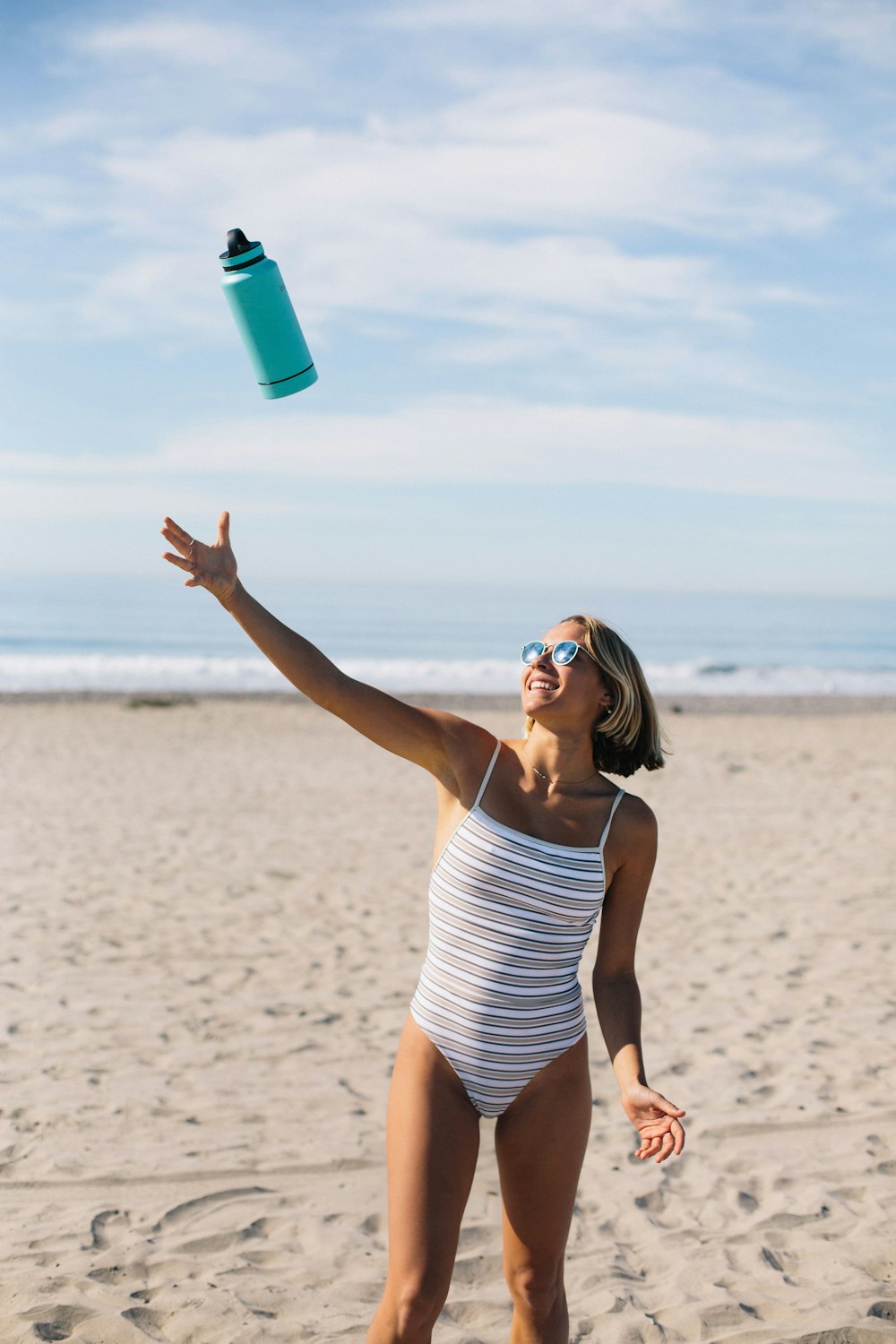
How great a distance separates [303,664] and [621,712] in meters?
0.78

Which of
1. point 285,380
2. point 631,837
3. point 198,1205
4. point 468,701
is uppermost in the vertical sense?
point 285,380

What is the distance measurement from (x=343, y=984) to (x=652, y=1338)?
360 cm

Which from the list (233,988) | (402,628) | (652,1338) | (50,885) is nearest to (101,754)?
(50,885)

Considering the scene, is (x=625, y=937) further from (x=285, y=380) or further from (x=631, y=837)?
(x=285, y=380)

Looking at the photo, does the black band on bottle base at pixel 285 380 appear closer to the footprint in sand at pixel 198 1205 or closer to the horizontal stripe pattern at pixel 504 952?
the horizontal stripe pattern at pixel 504 952

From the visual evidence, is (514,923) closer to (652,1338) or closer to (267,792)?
(652,1338)

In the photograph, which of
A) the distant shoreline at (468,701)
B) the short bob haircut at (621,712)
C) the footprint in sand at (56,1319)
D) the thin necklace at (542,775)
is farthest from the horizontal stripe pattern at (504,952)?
the distant shoreline at (468,701)

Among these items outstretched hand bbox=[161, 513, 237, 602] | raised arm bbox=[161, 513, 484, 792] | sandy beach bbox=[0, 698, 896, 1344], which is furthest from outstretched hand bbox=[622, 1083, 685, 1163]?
outstretched hand bbox=[161, 513, 237, 602]

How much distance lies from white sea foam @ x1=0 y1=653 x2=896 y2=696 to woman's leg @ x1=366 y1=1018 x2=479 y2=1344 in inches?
1003

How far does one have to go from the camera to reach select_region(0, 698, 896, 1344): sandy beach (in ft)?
12.6

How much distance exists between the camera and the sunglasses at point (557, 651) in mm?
2848

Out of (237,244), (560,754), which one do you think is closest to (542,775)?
A: (560,754)

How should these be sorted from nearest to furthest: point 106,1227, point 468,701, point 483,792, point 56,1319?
point 483,792, point 56,1319, point 106,1227, point 468,701

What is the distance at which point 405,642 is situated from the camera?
1909 inches
